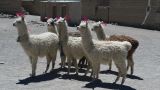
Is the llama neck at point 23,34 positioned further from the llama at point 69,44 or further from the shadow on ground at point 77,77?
the shadow on ground at point 77,77

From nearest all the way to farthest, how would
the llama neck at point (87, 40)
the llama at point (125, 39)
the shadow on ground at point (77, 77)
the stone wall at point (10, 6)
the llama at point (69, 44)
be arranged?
the llama neck at point (87, 40), the shadow on ground at point (77, 77), the llama at point (69, 44), the llama at point (125, 39), the stone wall at point (10, 6)

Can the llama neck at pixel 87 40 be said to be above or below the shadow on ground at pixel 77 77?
above

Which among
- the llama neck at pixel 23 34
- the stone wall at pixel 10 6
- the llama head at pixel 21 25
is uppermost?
the llama head at pixel 21 25

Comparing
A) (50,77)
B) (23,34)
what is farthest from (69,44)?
(23,34)

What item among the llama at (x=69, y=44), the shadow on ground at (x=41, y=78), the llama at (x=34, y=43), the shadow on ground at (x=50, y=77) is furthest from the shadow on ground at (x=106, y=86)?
the llama at (x=34, y=43)

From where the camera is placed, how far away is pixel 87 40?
11.0 m

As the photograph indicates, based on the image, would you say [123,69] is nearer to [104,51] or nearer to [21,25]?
[104,51]

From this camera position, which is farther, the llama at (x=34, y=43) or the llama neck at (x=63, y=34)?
the llama neck at (x=63, y=34)

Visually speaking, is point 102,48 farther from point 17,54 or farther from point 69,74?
point 17,54

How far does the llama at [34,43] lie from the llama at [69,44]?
31cm

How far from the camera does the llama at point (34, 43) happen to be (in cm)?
1148

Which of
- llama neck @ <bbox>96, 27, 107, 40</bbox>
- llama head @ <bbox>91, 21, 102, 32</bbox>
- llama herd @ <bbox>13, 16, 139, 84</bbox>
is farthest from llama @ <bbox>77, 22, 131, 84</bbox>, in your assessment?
llama neck @ <bbox>96, 27, 107, 40</bbox>

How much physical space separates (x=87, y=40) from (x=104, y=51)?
613mm

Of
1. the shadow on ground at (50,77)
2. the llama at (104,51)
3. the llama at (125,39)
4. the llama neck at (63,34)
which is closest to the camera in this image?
the llama at (104,51)
